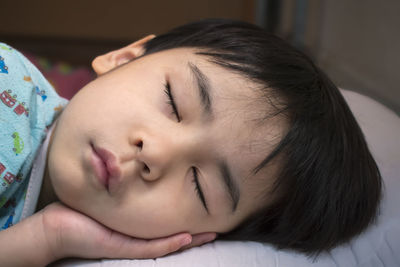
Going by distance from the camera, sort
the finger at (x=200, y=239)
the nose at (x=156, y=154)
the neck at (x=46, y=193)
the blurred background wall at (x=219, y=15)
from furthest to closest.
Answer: the blurred background wall at (x=219, y=15) < the neck at (x=46, y=193) < the finger at (x=200, y=239) < the nose at (x=156, y=154)

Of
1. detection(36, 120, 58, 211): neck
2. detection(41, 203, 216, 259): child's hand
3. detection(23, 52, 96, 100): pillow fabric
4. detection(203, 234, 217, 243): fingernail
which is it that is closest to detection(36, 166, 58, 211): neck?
detection(36, 120, 58, 211): neck

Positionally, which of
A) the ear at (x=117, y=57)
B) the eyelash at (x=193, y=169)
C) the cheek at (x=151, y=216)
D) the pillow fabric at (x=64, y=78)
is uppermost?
the ear at (x=117, y=57)

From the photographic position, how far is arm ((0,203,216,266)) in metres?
0.77

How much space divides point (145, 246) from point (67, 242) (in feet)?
0.48

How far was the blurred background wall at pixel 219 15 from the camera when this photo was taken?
1964 mm

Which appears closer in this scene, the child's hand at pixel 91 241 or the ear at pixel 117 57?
the child's hand at pixel 91 241

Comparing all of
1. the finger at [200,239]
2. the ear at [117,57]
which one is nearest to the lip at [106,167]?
the finger at [200,239]

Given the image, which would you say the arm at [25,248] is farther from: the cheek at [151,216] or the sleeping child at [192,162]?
the cheek at [151,216]

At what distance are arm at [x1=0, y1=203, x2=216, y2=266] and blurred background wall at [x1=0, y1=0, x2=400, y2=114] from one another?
1.42m

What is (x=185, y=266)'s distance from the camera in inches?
30.4

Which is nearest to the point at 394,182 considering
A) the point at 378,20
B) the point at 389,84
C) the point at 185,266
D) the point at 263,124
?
the point at 263,124

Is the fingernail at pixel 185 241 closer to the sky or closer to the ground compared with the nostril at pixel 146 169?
closer to the ground

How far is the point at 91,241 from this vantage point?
788 mm

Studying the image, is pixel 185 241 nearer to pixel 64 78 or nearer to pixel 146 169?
pixel 146 169
